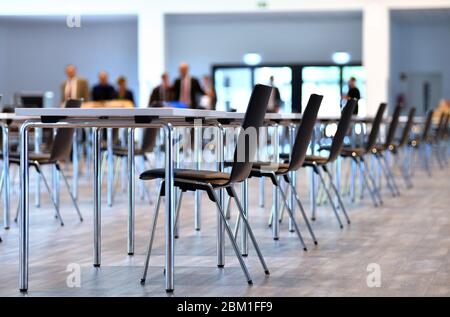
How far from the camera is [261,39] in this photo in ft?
68.2

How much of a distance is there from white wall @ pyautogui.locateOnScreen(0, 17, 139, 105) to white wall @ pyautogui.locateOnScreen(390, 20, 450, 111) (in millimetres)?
6368

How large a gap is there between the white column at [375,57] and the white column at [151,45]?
3.96m

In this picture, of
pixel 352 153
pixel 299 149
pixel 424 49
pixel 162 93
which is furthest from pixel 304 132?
pixel 424 49

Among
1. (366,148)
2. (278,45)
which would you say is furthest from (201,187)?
(278,45)

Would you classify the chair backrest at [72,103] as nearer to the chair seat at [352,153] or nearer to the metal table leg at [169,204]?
the chair seat at [352,153]

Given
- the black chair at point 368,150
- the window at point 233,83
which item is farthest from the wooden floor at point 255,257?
the window at point 233,83

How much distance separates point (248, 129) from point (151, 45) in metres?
14.5

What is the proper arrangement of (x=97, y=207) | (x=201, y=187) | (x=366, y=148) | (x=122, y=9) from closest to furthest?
(x=201, y=187), (x=97, y=207), (x=366, y=148), (x=122, y=9)

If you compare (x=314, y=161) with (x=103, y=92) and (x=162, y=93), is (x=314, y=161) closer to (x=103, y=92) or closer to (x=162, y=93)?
(x=162, y=93)

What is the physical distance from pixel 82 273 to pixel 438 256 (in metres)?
1.73

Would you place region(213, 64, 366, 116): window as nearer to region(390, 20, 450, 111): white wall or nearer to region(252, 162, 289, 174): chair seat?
region(390, 20, 450, 111): white wall

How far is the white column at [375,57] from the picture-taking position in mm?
17219

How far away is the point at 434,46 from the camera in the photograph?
2166 centimetres
